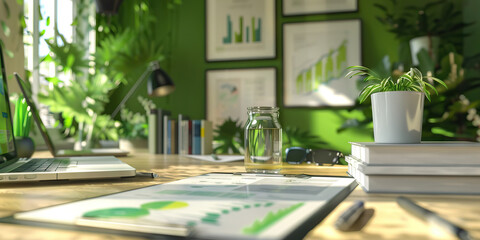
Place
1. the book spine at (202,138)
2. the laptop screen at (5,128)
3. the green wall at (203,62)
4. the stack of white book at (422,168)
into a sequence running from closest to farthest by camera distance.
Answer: the stack of white book at (422,168) → the laptop screen at (5,128) → the book spine at (202,138) → the green wall at (203,62)

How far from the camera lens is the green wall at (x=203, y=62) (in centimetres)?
298

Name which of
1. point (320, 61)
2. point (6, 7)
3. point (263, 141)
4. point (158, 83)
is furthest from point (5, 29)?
point (320, 61)

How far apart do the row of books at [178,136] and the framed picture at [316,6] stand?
152 centimetres

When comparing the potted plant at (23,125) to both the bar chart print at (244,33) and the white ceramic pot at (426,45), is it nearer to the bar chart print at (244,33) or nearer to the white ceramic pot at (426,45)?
the bar chart print at (244,33)

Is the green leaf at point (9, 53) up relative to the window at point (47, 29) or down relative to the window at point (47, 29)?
down

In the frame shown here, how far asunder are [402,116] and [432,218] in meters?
0.33

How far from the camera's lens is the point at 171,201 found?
0.49m

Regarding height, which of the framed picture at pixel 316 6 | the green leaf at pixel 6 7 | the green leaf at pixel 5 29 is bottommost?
the green leaf at pixel 5 29

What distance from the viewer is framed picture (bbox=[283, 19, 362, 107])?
299 centimetres

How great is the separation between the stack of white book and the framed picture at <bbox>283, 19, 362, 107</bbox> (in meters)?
2.42

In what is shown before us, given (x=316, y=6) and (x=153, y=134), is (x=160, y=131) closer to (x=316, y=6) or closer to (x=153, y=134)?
(x=153, y=134)

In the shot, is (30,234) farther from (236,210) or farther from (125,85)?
(125,85)

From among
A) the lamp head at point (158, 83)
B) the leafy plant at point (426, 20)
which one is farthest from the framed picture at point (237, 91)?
the leafy plant at point (426, 20)

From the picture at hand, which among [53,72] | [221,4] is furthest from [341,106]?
[53,72]
